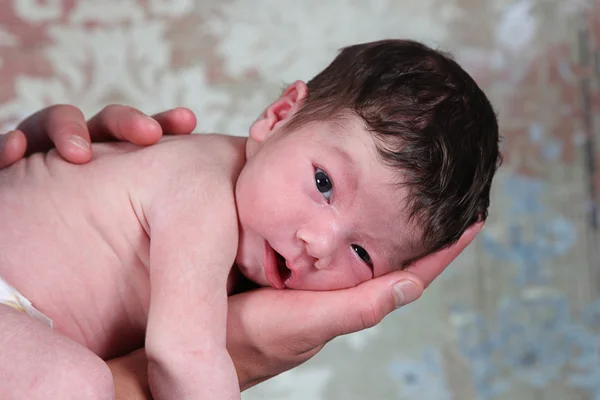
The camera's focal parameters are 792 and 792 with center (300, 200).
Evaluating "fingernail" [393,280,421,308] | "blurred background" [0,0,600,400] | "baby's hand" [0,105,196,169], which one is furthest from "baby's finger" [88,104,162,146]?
"blurred background" [0,0,600,400]

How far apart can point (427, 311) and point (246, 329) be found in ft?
4.50

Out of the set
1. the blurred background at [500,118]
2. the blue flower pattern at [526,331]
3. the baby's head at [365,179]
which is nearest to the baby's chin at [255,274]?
the baby's head at [365,179]

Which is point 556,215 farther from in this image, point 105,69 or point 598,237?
point 105,69

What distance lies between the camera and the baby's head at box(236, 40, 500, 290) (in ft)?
2.97

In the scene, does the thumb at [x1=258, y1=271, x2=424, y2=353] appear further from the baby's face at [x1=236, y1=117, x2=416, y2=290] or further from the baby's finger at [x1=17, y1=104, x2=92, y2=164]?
the baby's finger at [x1=17, y1=104, x2=92, y2=164]

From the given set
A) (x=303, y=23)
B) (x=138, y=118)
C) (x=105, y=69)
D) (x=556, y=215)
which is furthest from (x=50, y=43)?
(x=556, y=215)

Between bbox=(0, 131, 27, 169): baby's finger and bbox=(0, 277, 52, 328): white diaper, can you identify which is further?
bbox=(0, 131, 27, 169): baby's finger

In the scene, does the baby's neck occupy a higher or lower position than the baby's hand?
lower

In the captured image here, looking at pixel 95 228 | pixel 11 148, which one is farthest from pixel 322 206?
pixel 11 148

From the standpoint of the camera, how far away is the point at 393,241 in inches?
36.8

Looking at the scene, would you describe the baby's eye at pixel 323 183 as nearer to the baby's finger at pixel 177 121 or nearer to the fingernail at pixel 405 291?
the fingernail at pixel 405 291

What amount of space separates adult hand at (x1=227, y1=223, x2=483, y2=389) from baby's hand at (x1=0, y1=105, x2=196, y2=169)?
24cm

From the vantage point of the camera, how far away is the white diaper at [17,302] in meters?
0.82

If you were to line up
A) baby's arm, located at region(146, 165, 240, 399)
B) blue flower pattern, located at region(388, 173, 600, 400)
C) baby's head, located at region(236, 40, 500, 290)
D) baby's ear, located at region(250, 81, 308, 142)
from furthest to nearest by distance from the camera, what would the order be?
1. blue flower pattern, located at region(388, 173, 600, 400)
2. baby's ear, located at region(250, 81, 308, 142)
3. baby's head, located at region(236, 40, 500, 290)
4. baby's arm, located at region(146, 165, 240, 399)
